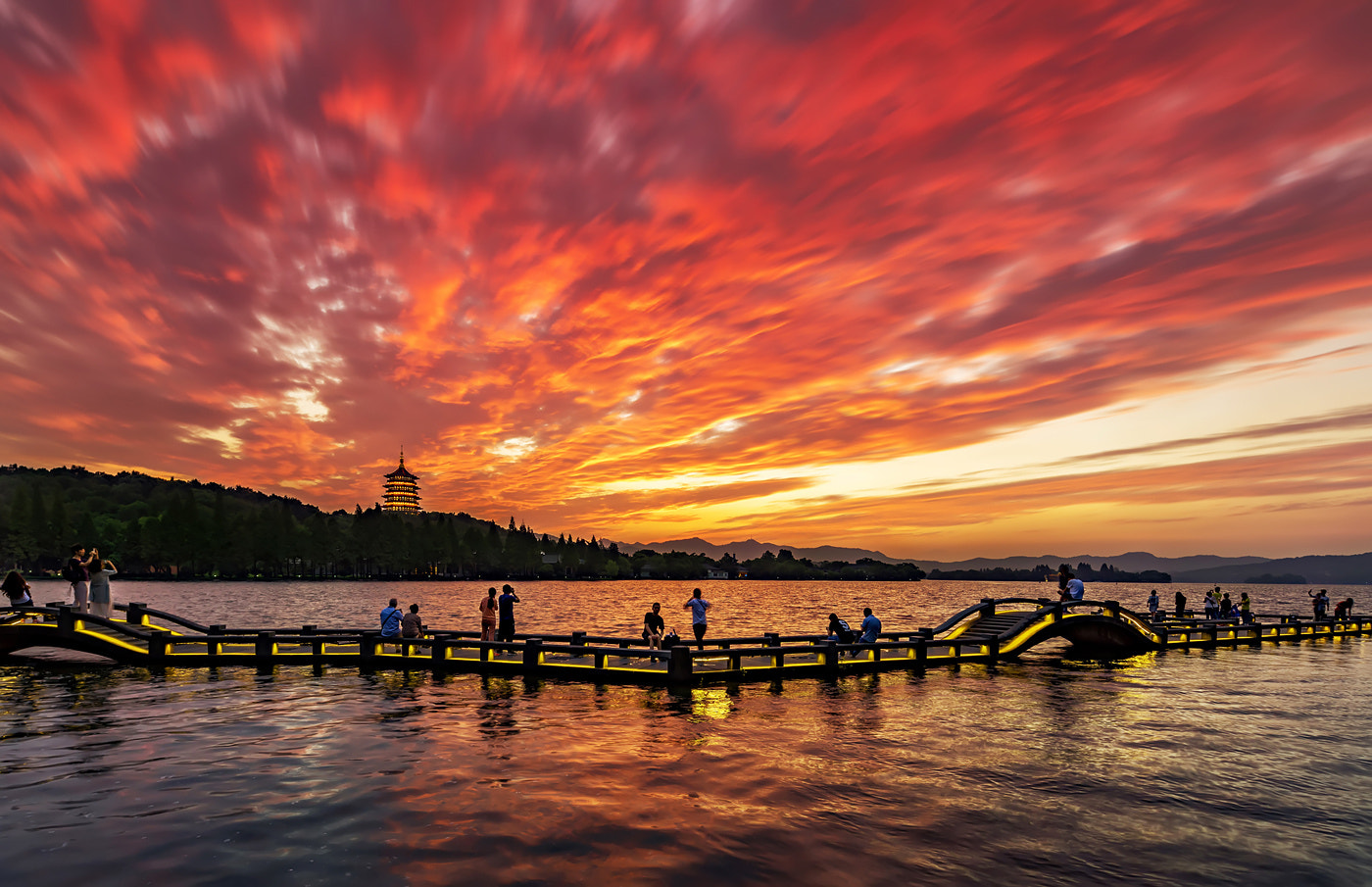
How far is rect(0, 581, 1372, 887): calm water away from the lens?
9.05 m

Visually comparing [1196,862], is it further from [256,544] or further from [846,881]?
[256,544]

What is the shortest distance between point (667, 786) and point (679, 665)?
33.2ft

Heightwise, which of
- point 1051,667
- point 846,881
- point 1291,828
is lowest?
point 1051,667

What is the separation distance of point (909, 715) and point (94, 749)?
19251 mm

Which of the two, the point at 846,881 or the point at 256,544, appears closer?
the point at 846,881

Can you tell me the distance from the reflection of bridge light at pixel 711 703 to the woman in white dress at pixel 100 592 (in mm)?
24582

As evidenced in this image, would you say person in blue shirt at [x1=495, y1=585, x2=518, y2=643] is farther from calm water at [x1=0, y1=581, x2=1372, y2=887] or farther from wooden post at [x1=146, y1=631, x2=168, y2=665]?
wooden post at [x1=146, y1=631, x2=168, y2=665]

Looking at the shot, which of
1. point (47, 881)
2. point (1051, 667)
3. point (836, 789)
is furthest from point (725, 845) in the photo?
point (1051, 667)

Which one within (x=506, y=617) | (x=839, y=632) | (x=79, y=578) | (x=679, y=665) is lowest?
(x=839, y=632)

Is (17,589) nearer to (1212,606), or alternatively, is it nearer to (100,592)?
(100,592)

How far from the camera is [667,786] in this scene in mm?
12250

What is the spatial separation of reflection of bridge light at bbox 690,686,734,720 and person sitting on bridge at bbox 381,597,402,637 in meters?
13.3

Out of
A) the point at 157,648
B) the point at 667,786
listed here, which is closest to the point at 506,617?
the point at 157,648

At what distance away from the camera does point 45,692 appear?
66.3 ft
